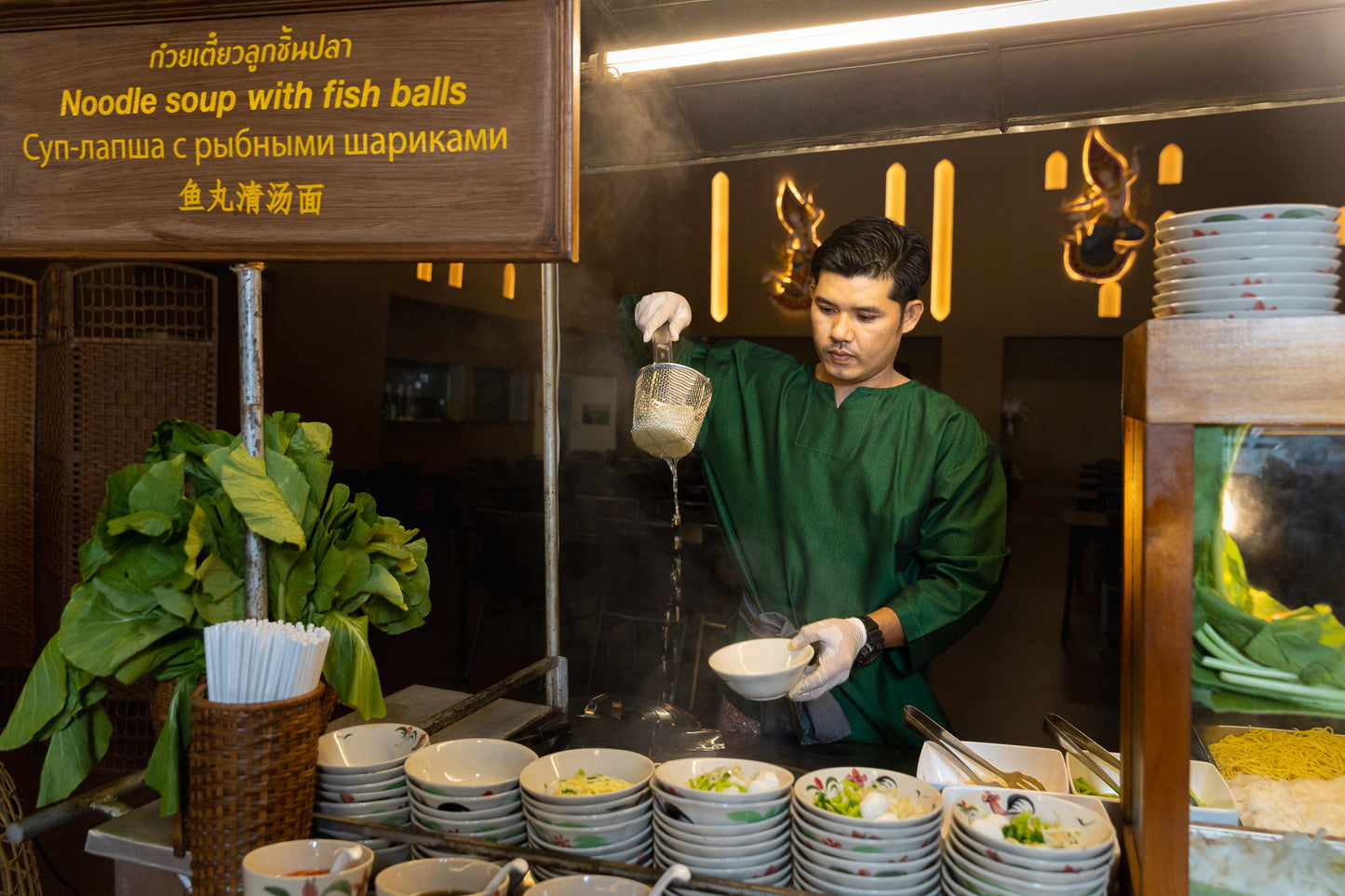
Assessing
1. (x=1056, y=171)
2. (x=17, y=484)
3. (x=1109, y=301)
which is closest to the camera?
(x=17, y=484)

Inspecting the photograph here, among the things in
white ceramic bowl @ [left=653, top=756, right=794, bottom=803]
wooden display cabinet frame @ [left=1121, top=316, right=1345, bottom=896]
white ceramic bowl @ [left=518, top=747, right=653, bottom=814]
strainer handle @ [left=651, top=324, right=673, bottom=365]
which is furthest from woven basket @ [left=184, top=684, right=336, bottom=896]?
strainer handle @ [left=651, top=324, right=673, bottom=365]

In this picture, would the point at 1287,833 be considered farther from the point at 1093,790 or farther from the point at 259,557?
the point at 259,557

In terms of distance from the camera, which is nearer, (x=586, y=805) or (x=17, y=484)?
(x=586, y=805)

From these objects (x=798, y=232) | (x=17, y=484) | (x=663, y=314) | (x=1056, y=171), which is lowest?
(x=17, y=484)

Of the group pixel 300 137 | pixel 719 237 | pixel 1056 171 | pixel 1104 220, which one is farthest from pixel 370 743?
pixel 1104 220

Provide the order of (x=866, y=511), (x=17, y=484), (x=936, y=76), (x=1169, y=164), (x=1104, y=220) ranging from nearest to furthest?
(x=866, y=511), (x=936, y=76), (x=17, y=484), (x=1104, y=220), (x=1169, y=164)

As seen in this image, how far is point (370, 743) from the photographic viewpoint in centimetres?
122

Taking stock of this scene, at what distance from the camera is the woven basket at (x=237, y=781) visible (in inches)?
36.1

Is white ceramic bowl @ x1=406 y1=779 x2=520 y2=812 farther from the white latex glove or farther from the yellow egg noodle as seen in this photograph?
the white latex glove

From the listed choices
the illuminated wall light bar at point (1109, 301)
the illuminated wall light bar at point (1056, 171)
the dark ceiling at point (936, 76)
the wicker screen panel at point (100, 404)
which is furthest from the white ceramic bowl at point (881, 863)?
the illuminated wall light bar at point (1109, 301)

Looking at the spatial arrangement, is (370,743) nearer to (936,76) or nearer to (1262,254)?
(1262,254)

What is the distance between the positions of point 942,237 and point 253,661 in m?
7.12

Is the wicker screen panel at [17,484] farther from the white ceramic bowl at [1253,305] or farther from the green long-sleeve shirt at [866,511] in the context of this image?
the white ceramic bowl at [1253,305]

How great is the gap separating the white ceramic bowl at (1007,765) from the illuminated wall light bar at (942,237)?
6.00m
